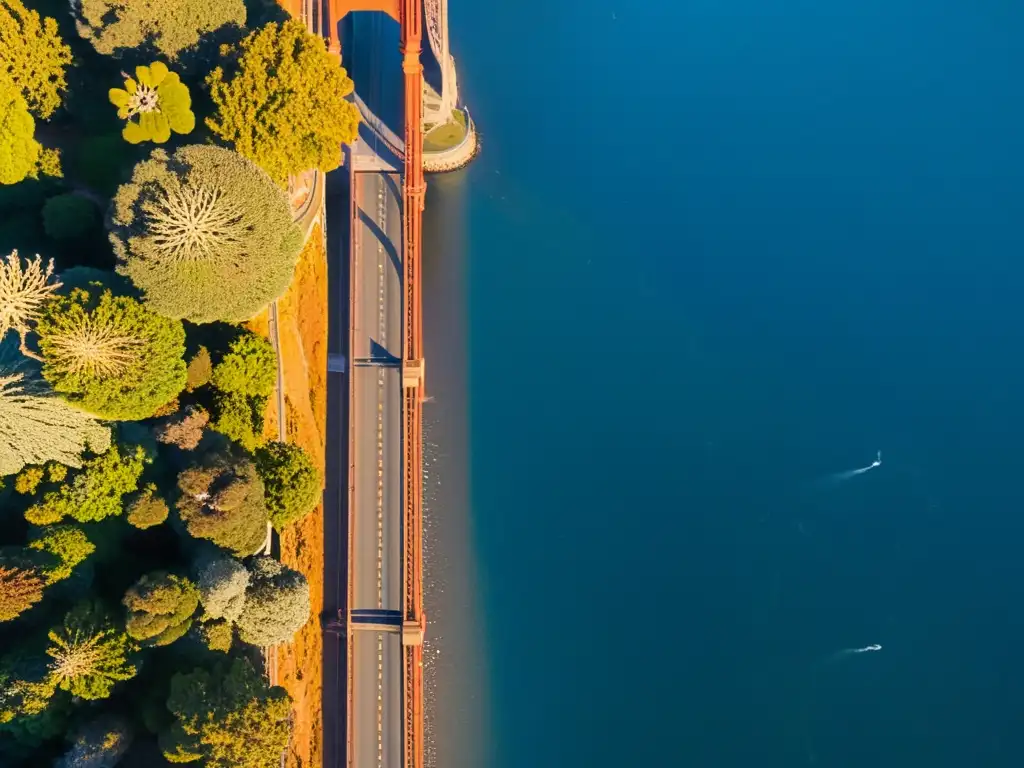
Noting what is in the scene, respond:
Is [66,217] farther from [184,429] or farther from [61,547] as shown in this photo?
[61,547]

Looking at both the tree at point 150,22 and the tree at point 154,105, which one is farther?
the tree at point 150,22

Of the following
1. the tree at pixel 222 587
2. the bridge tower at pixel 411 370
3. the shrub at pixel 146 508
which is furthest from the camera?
the bridge tower at pixel 411 370

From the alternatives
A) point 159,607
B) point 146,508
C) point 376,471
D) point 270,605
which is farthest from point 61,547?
point 376,471

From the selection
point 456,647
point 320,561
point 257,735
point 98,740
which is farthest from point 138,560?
point 456,647

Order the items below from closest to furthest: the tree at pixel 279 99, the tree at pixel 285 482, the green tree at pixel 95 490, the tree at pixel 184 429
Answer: the green tree at pixel 95 490 < the tree at pixel 184 429 < the tree at pixel 285 482 < the tree at pixel 279 99

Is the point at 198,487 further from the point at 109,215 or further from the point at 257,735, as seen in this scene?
the point at 109,215

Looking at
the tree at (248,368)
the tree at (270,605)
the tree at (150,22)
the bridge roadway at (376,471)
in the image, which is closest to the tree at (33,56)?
the tree at (150,22)

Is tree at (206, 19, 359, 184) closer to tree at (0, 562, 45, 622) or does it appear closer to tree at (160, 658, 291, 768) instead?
tree at (0, 562, 45, 622)

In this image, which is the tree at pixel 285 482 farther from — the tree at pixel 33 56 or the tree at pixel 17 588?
the tree at pixel 33 56

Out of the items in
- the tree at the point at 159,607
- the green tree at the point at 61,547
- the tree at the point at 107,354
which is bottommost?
the tree at the point at 159,607
